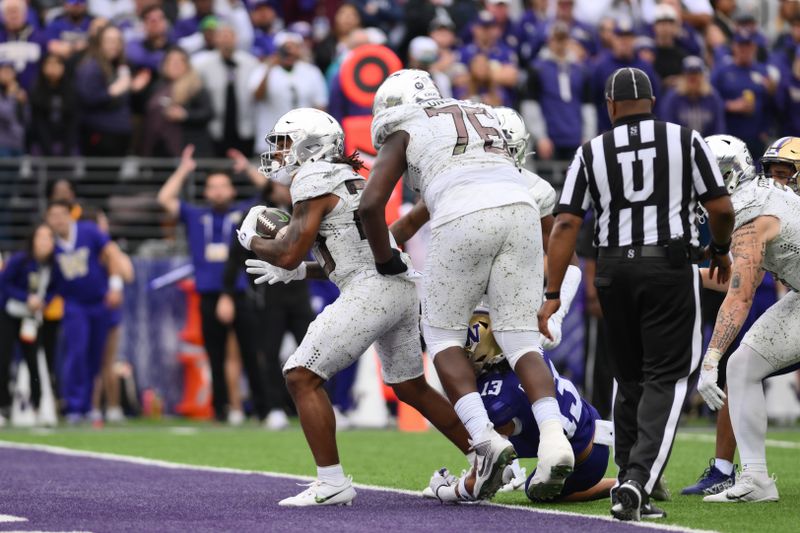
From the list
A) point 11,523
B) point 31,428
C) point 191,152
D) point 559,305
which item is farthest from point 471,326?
point 191,152

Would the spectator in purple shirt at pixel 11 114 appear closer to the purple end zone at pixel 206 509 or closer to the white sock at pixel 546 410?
the purple end zone at pixel 206 509

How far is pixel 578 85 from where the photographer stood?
52.8ft

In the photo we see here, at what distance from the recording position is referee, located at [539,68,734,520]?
20.7 ft

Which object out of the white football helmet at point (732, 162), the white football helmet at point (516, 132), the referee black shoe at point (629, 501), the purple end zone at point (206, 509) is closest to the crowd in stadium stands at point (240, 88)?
the purple end zone at point (206, 509)

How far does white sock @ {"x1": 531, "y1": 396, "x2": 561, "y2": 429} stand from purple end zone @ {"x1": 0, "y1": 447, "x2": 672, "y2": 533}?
41cm

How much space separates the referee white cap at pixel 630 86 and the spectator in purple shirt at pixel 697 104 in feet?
29.4

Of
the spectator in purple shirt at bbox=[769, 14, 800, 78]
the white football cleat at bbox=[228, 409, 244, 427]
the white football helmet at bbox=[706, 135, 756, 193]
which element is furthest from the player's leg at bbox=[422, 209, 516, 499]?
the spectator in purple shirt at bbox=[769, 14, 800, 78]

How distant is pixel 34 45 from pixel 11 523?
34.6ft

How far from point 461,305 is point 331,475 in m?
1.00

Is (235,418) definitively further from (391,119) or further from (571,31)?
(391,119)

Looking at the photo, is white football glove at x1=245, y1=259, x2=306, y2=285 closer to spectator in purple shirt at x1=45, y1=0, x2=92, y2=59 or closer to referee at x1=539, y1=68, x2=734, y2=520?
referee at x1=539, y1=68, x2=734, y2=520

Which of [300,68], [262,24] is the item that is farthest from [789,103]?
[262,24]

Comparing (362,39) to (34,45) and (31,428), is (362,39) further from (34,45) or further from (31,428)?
(31,428)

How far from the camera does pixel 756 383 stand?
7.34 metres
